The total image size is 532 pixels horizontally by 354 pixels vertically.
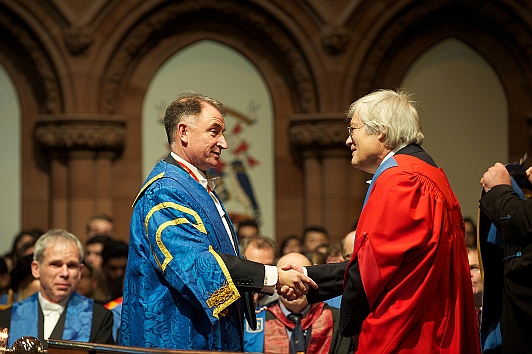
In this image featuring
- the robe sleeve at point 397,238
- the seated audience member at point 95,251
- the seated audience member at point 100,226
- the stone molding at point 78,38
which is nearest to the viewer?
the robe sleeve at point 397,238

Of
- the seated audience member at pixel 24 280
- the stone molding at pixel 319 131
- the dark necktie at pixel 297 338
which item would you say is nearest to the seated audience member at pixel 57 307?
the seated audience member at pixel 24 280

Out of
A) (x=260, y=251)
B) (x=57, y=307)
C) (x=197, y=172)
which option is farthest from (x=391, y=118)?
(x=57, y=307)

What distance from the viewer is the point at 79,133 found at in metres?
9.59

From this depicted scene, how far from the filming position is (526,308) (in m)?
3.66

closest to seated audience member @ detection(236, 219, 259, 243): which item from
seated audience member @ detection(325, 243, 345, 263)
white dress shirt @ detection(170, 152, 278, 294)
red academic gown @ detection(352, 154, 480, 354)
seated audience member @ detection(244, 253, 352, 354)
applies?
seated audience member @ detection(325, 243, 345, 263)

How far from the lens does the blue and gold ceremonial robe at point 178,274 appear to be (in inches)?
141

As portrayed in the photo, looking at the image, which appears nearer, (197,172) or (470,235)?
(197,172)

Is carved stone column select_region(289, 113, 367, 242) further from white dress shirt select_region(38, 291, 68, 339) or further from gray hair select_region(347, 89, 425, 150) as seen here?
gray hair select_region(347, 89, 425, 150)

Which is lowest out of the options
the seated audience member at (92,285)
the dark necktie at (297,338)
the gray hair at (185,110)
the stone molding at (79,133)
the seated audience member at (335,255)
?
the dark necktie at (297,338)

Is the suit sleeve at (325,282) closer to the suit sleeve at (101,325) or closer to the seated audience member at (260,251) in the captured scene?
the seated audience member at (260,251)

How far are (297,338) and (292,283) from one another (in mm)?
979

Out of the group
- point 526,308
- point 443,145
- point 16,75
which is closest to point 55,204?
point 16,75

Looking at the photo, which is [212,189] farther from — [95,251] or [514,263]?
[95,251]

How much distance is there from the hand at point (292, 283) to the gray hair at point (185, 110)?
2.51ft
